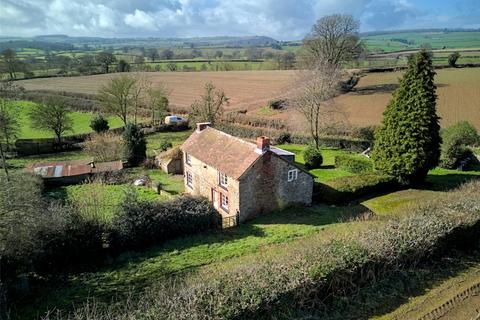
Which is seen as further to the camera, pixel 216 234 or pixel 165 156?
pixel 165 156

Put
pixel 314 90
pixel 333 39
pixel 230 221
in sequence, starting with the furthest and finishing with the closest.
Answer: pixel 333 39 → pixel 314 90 → pixel 230 221

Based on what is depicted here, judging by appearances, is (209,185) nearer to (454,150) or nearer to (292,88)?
(454,150)

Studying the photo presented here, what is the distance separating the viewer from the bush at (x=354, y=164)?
98.3 ft

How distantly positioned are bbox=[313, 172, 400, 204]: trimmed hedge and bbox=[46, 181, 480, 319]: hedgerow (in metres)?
9.13

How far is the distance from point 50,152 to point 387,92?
164ft

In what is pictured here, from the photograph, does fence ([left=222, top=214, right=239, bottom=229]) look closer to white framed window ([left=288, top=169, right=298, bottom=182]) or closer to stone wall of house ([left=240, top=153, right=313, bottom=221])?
stone wall of house ([left=240, top=153, right=313, bottom=221])

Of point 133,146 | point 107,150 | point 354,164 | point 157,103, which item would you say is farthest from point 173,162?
point 157,103

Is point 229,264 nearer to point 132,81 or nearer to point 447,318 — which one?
point 447,318

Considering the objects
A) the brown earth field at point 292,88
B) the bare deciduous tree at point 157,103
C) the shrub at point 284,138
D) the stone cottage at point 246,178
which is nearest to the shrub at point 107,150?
the stone cottage at point 246,178

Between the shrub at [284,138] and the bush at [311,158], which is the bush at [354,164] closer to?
the bush at [311,158]

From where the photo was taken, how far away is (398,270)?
12586 millimetres

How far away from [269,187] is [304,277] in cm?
1118

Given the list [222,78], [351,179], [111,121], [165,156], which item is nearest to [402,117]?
[351,179]

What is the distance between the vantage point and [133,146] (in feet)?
107
